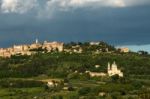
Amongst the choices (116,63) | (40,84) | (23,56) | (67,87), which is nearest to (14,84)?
(40,84)

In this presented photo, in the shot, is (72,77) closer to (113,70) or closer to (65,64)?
(113,70)

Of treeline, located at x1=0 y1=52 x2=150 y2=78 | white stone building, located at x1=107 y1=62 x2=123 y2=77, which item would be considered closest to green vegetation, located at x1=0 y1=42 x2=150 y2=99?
treeline, located at x1=0 y1=52 x2=150 y2=78

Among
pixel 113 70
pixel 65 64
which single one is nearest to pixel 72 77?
pixel 113 70

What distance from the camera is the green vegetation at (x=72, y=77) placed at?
10669 centimetres

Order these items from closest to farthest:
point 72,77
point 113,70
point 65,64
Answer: point 72,77 → point 113,70 → point 65,64

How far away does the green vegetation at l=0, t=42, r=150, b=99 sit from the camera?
350ft

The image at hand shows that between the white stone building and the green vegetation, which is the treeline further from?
the white stone building

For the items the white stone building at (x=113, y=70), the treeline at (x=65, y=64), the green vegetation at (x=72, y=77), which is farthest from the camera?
the treeline at (x=65, y=64)

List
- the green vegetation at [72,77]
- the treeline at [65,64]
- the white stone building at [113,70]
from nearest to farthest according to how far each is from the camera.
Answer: the green vegetation at [72,77]
the white stone building at [113,70]
the treeline at [65,64]

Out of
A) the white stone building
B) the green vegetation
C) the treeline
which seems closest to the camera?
the green vegetation

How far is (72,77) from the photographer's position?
5399 inches

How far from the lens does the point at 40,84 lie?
409ft

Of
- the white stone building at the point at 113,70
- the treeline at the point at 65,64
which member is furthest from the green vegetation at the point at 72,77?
the white stone building at the point at 113,70

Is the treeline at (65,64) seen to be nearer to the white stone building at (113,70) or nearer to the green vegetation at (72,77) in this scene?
the green vegetation at (72,77)
